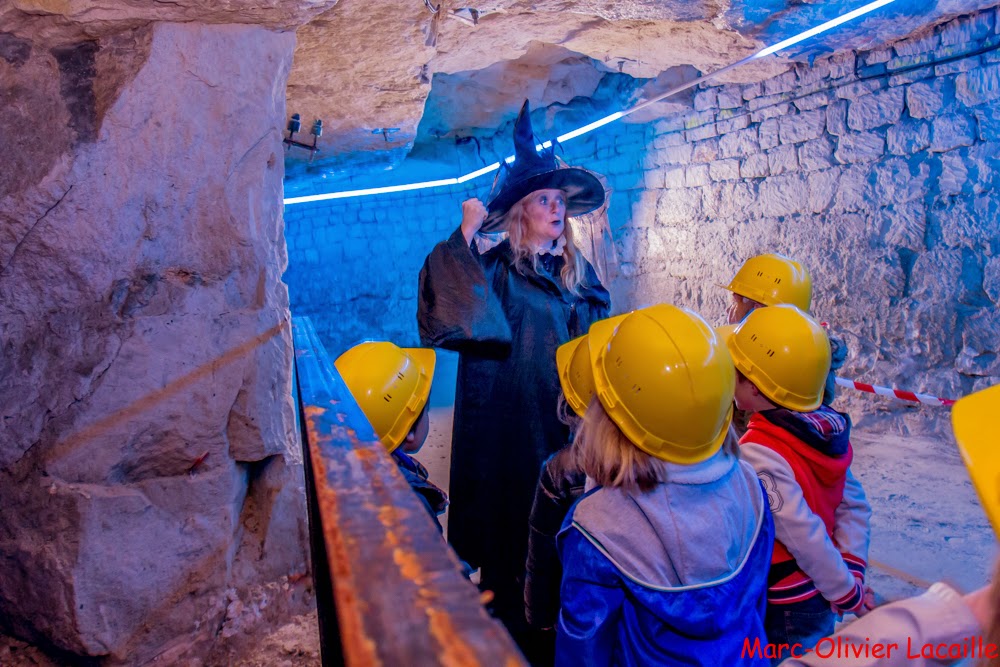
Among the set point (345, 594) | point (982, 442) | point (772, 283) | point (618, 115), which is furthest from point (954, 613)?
point (618, 115)

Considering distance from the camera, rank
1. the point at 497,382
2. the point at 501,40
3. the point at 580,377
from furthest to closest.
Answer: the point at 501,40
the point at 497,382
the point at 580,377

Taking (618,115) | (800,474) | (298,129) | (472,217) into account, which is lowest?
(800,474)

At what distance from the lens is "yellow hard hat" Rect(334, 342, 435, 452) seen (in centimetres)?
164

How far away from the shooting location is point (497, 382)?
218 cm

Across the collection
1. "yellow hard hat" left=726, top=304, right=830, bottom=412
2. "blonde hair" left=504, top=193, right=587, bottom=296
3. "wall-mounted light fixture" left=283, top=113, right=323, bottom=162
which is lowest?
"yellow hard hat" left=726, top=304, right=830, bottom=412

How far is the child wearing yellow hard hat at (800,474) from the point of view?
56.1 inches

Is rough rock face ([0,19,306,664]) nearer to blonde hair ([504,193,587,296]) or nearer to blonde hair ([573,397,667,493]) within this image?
blonde hair ([504,193,587,296])

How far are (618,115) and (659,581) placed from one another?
5020 millimetres

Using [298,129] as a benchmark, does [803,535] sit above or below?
below

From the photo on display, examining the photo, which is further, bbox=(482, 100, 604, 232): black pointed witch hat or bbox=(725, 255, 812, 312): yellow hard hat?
bbox=(725, 255, 812, 312): yellow hard hat

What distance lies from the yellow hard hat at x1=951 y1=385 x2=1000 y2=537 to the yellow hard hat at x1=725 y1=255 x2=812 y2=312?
1978 mm

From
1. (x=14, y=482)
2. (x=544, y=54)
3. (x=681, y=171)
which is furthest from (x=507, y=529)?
(x=544, y=54)

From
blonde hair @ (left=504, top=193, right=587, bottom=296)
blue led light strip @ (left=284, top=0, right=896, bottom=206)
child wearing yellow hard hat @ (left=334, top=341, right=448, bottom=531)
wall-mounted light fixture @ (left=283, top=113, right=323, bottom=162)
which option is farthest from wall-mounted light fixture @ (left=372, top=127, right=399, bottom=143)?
child wearing yellow hard hat @ (left=334, top=341, right=448, bottom=531)

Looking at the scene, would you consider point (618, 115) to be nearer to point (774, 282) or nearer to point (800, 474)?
point (774, 282)
